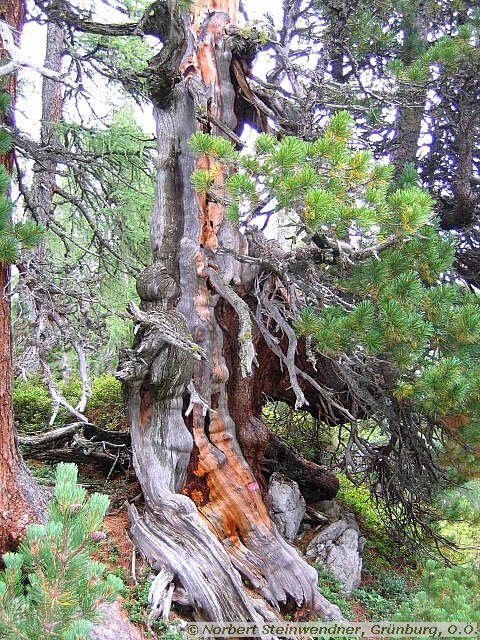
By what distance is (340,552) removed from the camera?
573 centimetres

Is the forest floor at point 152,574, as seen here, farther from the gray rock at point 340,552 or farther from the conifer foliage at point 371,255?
the conifer foliage at point 371,255

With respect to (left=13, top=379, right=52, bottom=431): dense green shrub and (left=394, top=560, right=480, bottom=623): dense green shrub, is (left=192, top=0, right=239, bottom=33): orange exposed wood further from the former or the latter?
(left=394, top=560, right=480, bottom=623): dense green shrub

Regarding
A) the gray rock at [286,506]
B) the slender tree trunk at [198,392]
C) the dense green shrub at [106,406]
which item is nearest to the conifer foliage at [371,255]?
the slender tree trunk at [198,392]

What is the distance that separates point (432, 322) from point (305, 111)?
2.19 metres

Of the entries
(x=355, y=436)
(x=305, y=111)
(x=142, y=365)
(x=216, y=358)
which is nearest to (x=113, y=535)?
(x=142, y=365)

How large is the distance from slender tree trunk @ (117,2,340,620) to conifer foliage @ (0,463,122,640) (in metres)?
1.97

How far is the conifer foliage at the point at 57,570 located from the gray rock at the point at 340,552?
4015 mm

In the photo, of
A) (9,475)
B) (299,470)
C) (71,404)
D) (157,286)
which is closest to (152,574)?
(9,475)

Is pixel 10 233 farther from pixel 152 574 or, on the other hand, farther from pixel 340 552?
pixel 340 552

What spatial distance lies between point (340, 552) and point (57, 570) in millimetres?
4306

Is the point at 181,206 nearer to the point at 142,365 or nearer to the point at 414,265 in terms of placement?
the point at 142,365

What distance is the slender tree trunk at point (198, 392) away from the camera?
4176 mm

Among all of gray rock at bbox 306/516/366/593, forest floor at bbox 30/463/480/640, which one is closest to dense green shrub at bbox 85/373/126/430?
forest floor at bbox 30/463/480/640

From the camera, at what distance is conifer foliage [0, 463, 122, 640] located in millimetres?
2086
